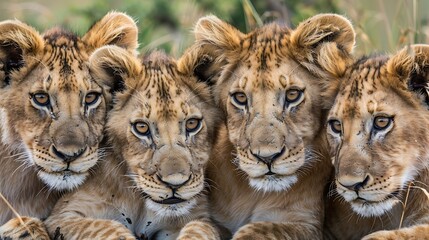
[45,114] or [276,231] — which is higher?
[45,114]

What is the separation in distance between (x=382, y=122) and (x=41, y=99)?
2.20 m

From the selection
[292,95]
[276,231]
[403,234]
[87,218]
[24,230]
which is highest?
[292,95]

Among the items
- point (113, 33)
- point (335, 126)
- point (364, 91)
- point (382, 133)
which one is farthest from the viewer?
point (113, 33)

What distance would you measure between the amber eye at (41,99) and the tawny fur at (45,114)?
0.08 ft

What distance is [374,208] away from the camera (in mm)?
5883

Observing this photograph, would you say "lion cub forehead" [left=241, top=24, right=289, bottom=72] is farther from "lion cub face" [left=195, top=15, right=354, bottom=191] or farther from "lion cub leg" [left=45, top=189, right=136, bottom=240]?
"lion cub leg" [left=45, top=189, right=136, bottom=240]

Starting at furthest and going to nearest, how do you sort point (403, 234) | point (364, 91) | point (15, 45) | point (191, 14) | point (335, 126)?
1. point (191, 14)
2. point (15, 45)
3. point (335, 126)
4. point (364, 91)
5. point (403, 234)

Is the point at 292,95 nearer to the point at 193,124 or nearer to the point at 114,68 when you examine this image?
the point at 193,124

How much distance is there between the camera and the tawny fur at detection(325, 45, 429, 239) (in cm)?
584

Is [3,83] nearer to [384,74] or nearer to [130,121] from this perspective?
[130,121]

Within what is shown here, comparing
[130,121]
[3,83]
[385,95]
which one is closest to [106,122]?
[130,121]

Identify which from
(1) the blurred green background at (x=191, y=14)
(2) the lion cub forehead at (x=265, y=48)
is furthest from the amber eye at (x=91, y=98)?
(1) the blurred green background at (x=191, y=14)

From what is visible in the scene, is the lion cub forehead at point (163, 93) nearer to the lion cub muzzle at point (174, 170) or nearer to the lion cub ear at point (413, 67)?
the lion cub muzzle at point (174, 170)

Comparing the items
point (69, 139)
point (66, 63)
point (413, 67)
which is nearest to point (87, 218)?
point (69, 139)
